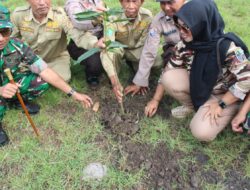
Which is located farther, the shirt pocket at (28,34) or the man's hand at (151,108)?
the shirt pocket at (28,34)

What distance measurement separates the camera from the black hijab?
231cm

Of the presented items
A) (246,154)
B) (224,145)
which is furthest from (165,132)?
(246,154)

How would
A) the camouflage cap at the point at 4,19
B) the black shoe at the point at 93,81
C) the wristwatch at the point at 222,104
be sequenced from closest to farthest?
the camouflage cap at the point at 4,19
the wristwatch at the point at 222,104
the black shoe at the point at 93,81

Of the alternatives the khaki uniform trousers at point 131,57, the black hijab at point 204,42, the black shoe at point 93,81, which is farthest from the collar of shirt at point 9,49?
the black hijab at point 204,42

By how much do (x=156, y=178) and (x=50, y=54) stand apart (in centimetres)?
179

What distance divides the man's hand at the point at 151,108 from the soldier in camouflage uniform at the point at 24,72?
0.52m

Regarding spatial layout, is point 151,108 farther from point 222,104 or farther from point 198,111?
point 222,104

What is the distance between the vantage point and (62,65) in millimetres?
3518

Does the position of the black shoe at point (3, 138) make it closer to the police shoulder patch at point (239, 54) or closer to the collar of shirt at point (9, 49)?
the collar of shirt at point (9, 49)

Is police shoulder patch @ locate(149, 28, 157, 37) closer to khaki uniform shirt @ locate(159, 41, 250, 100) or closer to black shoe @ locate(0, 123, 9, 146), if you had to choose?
khaki uniform shirt @ locate(159, 41, 250, 100)

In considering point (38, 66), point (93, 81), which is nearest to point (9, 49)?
point (38, 66)

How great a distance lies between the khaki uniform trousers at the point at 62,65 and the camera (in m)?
3.47

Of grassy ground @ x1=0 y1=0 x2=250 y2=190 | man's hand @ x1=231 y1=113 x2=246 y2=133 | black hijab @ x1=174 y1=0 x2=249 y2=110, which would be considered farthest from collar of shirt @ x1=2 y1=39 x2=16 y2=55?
man's hand @ x1=231 y1=113 x2=246 y2=133

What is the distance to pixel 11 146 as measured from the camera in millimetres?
2771
